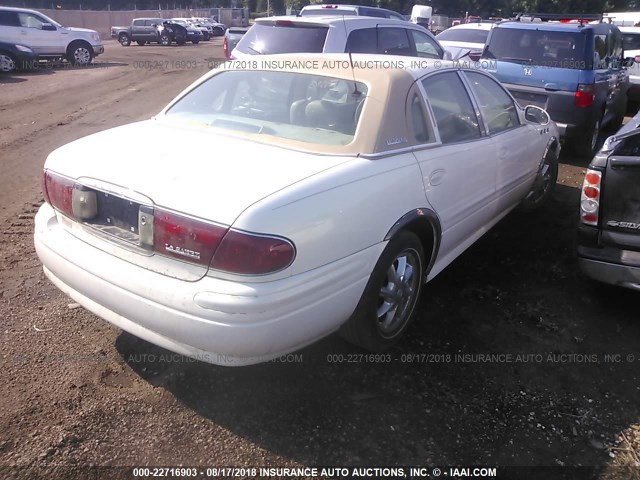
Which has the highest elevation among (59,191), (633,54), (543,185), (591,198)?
(633,54)

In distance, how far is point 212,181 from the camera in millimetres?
2547

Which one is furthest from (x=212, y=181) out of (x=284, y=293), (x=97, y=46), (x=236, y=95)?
(x=97, y=46)

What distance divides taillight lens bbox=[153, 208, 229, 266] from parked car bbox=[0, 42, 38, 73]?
17271 mm

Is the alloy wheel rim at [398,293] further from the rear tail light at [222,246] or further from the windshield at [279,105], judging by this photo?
the rear tail light at [222,246]

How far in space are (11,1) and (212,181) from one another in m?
68.1

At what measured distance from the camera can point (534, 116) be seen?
507 centimetres

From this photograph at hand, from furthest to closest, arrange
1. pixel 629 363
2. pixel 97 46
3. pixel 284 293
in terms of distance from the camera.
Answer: pixel 97 46 < pixel 629 363 < pixel 284 293

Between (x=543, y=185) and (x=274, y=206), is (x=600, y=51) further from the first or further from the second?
(x=274, y=206)

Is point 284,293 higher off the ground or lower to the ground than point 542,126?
lower

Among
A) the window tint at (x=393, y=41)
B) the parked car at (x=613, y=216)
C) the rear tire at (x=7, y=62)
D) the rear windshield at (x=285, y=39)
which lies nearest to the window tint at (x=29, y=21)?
the rear tire at (x=7, y=62)

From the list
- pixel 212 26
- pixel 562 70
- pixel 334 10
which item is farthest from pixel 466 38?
pixel 212 26

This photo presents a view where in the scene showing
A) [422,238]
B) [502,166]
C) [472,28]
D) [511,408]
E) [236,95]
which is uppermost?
[472,28]

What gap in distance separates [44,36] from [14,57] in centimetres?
245

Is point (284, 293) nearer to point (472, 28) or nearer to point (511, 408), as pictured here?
point (511, 408)
